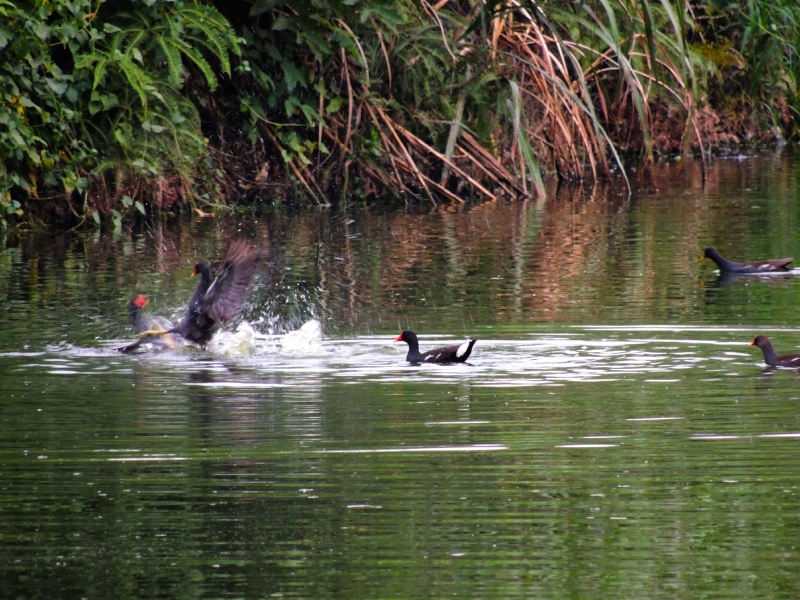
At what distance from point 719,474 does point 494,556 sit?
146 centimetres

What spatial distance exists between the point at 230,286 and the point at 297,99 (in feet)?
31.6

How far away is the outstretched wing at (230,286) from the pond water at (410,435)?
210mm

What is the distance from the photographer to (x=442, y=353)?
953 cm

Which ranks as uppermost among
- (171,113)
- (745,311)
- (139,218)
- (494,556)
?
(171,113)

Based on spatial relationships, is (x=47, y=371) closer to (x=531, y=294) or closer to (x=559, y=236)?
(x=531, y=294)

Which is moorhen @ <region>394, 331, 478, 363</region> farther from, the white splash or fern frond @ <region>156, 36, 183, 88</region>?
fern frond @ <region>156, 36, 183, 88</region>

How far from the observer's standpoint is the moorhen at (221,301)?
10.9m

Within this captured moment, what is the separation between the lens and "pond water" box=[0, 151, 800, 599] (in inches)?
204

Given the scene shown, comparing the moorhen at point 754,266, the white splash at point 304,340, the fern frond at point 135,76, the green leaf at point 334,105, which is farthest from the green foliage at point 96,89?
the white splash at point 304,340

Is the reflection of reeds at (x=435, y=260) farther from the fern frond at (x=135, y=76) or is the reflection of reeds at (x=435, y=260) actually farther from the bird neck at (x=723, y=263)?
the fern frond at (x=135, y=76)

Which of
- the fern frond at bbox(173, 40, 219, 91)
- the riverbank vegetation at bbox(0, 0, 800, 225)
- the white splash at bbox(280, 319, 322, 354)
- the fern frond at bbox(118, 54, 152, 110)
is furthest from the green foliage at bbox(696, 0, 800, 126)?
the white splash at bbox(280, 319, 322, 354)

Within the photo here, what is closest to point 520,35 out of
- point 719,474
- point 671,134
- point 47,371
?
point 671,134

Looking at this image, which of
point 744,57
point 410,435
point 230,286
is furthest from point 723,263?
point 744,57

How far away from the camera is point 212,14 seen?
59.3 feet
